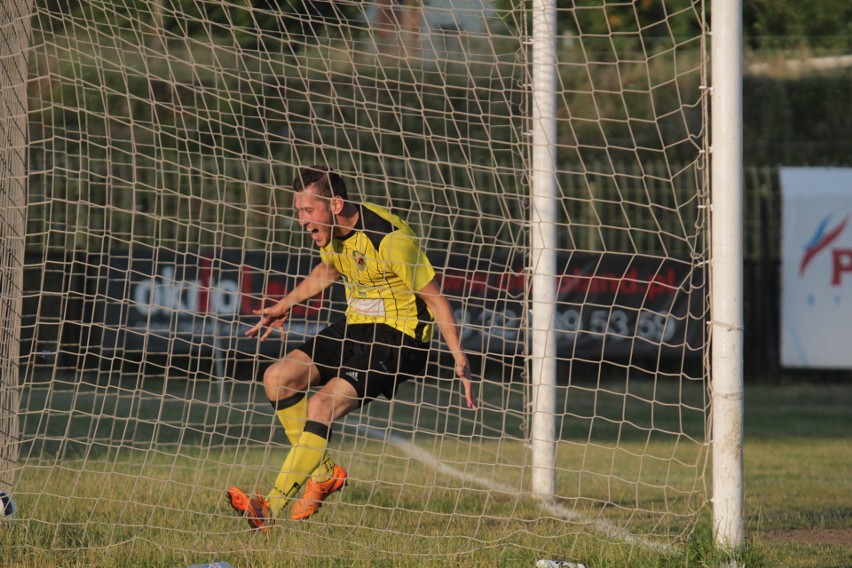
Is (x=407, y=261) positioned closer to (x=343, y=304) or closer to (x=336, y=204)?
(x=336, y=204)

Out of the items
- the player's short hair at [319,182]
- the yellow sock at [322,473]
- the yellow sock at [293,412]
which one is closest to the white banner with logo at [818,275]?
the yellow sock at [293,412]

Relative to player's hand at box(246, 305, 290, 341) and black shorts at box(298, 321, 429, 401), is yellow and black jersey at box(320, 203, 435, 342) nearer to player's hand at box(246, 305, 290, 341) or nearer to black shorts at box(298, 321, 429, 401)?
black shorts at box(298, 321, 429, 401)

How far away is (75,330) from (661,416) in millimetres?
7639

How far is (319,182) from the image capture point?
5461 millimetres

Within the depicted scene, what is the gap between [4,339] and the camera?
19.3 ft

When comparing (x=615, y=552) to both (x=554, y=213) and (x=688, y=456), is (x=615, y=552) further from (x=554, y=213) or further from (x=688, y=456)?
(x=688, y=456)

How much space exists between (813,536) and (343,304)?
17.4 ft

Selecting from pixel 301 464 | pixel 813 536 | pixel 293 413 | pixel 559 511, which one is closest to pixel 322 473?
pixel 301 464

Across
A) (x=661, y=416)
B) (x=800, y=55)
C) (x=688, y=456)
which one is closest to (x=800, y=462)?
(x=688, y=456)

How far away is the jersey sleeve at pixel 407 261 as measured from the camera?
5449mm

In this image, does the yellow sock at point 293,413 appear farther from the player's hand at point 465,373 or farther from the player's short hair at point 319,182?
the player's short hair at point 319,182

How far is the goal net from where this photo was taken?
5.39 meters

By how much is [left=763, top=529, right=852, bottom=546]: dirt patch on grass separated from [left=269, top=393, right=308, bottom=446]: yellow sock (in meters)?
2.59

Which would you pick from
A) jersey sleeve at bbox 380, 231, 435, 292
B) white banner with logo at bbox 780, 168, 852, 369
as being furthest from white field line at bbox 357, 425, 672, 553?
white banner with logo at bbox 780, 168, 852, 369
